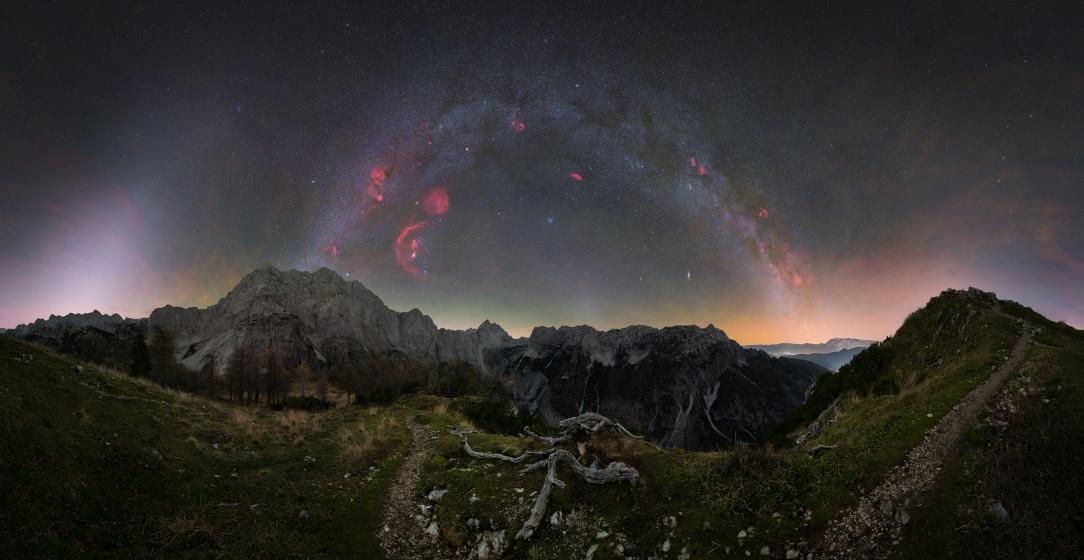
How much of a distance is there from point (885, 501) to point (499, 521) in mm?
9925

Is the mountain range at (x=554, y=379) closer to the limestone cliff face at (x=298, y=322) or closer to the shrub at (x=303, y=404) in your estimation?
the limestone cliff face at (x=298, y=322)

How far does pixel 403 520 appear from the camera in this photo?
431 inches

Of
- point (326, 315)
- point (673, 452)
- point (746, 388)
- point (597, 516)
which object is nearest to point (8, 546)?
point (597, 516)

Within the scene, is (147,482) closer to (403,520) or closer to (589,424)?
(403,520)

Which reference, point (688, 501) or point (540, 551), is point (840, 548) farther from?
point (540, 551)

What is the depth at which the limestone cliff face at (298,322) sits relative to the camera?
119125 millimetres

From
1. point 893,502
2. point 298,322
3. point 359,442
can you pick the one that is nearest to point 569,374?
point 298,322

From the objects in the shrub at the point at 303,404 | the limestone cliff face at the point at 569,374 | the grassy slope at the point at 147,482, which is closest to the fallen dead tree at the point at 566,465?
the grassy slope at the point at 147,482

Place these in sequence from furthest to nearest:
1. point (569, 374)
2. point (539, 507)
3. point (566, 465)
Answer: point (569, 374) → point (566, 465) → point (539, 507)

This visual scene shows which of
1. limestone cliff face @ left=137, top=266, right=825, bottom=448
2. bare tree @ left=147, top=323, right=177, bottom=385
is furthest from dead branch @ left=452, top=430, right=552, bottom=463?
limestone cliff face @ left=137, top=266, right=825, bottom=448

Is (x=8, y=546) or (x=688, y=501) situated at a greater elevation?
(x=8, y=546)

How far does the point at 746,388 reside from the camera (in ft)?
549

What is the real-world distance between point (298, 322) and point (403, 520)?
149 metres

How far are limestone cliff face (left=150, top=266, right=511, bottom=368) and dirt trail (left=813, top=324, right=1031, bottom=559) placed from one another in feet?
458
